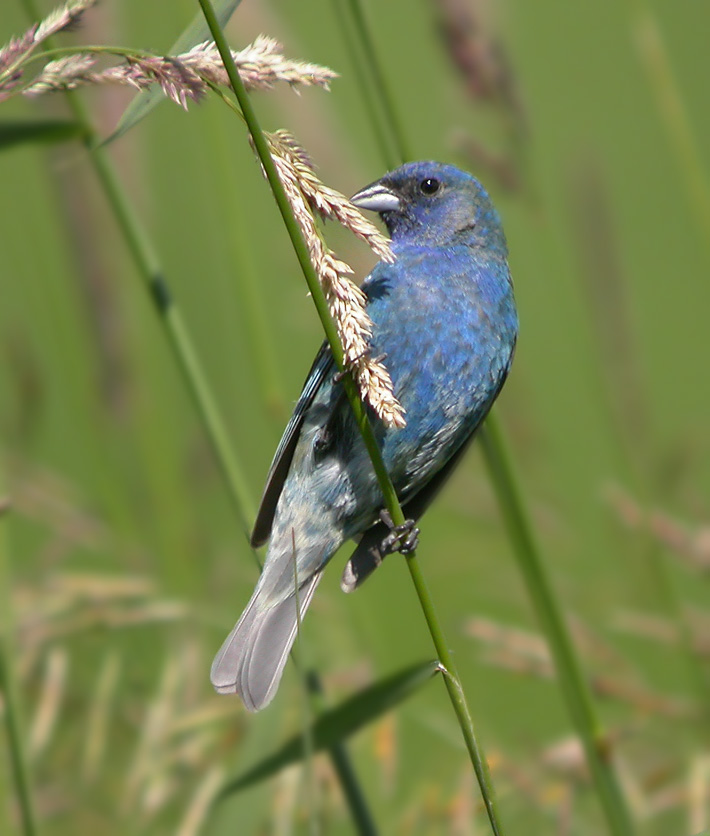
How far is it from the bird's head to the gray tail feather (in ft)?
2.53

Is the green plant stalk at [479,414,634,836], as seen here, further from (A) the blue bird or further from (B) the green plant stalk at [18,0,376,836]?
(B) the green plant stalk at [18,0,376,836]

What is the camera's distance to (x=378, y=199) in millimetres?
2285

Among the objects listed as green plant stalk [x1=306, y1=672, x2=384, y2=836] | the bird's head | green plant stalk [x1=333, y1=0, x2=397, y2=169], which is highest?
green plant stalk [x1=333, y1=0, x2=397, y2=169]

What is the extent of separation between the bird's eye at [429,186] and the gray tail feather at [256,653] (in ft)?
2.81

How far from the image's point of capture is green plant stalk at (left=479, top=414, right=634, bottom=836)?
177 cm

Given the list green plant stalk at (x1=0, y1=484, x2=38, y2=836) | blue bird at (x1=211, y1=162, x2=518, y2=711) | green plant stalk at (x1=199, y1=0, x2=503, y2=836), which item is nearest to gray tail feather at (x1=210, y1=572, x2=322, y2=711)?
blue bird at (x1=211, y1=162, x2=518, y2=711)

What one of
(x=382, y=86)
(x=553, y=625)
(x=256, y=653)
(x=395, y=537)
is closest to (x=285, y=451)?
(x=395, y=537)

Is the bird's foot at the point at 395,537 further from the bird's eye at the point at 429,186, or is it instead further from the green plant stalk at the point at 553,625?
the bird's eye at the point at 429,186

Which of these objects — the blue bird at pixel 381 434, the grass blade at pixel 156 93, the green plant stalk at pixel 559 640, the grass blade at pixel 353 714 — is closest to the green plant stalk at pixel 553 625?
the green plant stalk at pixel 559 640

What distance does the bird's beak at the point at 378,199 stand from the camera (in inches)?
89.7

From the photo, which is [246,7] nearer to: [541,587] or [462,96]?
[462,96]

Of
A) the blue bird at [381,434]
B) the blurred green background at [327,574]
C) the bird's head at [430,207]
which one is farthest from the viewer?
the bird's head at [430,207]

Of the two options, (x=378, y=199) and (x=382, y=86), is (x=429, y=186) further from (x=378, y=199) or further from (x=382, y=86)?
(x=382, y=86)

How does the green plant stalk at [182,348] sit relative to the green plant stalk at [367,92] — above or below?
below
